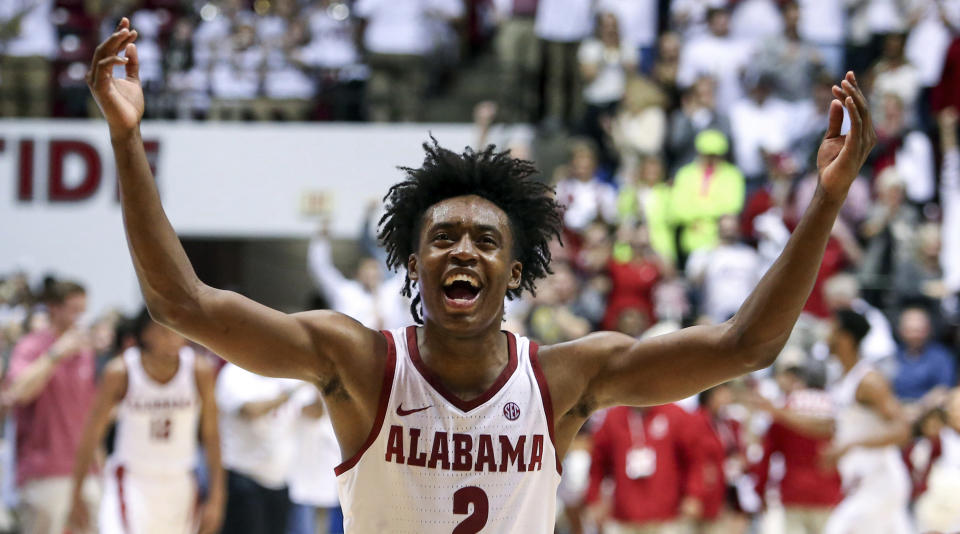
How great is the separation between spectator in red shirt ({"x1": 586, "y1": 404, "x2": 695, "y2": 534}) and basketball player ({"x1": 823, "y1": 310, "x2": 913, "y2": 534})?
137cm

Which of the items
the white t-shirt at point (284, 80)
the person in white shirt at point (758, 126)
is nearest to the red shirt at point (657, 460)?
the person in white shirt at point (758, 126)

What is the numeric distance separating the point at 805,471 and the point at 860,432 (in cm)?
82

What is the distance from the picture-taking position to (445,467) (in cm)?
366

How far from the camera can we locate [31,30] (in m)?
15.3

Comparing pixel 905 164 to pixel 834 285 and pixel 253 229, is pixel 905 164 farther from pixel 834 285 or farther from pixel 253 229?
pixel 253 229

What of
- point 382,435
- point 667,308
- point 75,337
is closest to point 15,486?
point 75,337

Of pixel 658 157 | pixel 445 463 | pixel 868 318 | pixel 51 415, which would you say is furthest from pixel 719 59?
pixel 445 463

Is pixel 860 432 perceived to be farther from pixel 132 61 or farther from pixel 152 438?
pixel 132 61

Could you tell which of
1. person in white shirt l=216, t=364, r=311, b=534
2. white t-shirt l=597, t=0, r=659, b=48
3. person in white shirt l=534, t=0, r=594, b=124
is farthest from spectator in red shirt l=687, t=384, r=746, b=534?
white t-shirt l=597, t=0, r=659, b=48

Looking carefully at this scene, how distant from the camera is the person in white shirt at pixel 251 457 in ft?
28.4

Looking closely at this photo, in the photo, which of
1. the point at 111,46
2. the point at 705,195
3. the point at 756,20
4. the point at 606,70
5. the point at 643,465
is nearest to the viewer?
the point at 111,46

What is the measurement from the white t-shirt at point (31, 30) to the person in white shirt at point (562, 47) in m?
5.50

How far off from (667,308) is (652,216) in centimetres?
118

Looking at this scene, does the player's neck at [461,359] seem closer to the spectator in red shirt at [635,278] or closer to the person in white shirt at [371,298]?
the person in white shirt at [371,298]
